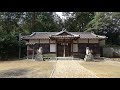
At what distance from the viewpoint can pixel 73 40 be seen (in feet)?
91.3

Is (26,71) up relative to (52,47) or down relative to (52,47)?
down

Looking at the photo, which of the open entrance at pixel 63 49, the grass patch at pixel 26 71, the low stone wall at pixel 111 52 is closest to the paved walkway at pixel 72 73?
the grass patch at pixel 26 71

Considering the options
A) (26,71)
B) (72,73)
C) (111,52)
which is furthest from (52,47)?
(72,73)

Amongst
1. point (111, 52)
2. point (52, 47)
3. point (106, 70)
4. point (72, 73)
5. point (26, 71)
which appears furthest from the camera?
point (111, 52)

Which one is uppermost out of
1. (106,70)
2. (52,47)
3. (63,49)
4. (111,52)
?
(52,47)

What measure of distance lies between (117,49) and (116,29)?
5.47 m

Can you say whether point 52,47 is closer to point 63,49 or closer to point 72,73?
point 63,49

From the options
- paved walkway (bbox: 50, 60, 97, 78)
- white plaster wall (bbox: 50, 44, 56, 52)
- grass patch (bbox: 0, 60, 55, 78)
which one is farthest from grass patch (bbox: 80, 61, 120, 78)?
white plaster wall (bbox: 50, 44, 56, 52)

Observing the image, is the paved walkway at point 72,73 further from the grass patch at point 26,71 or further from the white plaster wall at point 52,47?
the white plaster wall at point 52,47
